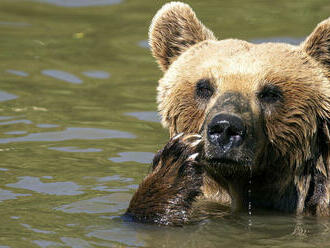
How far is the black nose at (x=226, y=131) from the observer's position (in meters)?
7.79

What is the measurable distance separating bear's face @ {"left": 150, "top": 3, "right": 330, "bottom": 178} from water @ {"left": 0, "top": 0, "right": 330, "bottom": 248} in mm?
678

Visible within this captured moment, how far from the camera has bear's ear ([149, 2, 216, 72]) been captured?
9.81 m

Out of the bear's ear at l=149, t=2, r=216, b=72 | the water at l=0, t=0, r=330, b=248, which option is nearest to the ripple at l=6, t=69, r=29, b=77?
the water at l=0, t=0, r=330, b=248

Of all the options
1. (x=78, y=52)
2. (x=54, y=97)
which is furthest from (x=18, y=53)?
(x=54, y=97)

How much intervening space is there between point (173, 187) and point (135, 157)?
3064mm

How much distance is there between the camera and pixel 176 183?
8.38m

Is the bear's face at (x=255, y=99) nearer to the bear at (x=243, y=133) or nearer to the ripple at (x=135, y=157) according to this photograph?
the bear at (x=243, y=133)

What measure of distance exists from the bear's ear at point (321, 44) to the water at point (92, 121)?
4.98 ft

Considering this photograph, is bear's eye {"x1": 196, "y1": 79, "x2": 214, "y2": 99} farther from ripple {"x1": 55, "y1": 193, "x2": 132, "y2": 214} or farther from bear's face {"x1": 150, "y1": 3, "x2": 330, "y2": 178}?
ripple {"x1": 55, "y1": 193, "x2": 132, "y2": 214}

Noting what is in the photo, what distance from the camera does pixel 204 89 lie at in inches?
344

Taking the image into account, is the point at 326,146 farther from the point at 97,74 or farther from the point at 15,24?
the point at 15,24

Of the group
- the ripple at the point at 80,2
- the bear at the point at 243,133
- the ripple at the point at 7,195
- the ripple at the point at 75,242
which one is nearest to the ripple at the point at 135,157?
the ripple at the point at 7,195

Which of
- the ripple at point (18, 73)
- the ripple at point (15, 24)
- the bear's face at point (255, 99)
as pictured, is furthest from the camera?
the ripple at point (15, 24)

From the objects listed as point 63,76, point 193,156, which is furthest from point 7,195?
point 63,76
